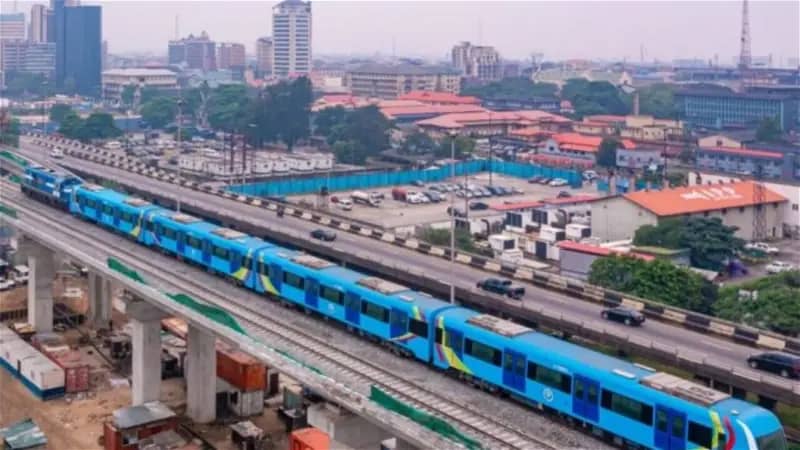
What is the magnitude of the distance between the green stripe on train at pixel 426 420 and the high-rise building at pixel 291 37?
112828 mm

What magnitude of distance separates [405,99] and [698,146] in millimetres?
34032

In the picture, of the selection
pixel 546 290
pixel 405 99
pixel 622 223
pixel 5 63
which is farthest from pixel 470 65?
pixel 546 290

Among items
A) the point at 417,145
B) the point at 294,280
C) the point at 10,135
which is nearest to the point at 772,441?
the point at 294,280

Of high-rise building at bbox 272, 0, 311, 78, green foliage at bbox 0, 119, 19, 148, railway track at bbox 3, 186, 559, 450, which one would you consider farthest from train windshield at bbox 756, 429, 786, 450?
high-rise building at bbox 272, 0, 311, 78

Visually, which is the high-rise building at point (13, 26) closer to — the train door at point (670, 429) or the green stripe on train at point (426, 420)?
the green stripe on train at point (426, 420)

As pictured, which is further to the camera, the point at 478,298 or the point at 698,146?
the point at 698,146

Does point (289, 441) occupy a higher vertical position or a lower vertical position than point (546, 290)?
lower

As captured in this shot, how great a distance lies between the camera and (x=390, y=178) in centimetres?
4744

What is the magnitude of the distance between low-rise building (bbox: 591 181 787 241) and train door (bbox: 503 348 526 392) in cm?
1924

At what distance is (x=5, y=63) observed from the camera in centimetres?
11362

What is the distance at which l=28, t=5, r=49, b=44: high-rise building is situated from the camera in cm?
12231

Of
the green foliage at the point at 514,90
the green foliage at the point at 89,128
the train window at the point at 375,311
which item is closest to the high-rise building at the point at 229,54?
the green foliage at the point at 514,90

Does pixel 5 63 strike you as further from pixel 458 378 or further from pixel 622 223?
pixel 458 378

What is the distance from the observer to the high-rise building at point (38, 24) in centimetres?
12231
